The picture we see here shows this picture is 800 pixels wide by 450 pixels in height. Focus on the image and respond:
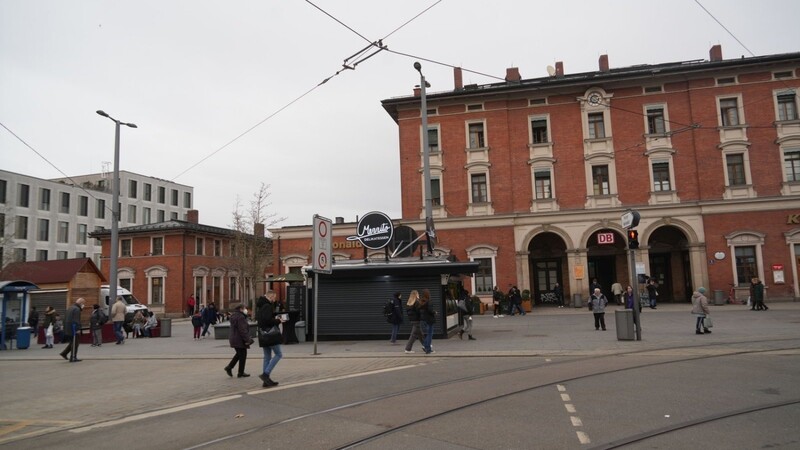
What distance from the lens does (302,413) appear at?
7.81m

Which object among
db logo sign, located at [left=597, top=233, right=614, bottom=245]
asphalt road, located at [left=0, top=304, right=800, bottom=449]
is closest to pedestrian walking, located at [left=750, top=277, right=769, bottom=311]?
db logo sign, located at [left=597, top=233, right=614, bottom=245]

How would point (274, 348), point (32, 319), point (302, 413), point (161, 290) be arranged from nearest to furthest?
point (302, 413)
point (274, 348)
point (32, 319)
point (161, 290)

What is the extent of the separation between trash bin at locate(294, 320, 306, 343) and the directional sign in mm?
4541

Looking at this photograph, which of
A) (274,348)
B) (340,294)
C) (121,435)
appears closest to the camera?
(121,435)

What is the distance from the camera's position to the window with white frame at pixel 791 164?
32250 mm

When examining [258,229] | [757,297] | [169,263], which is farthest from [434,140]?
[169,263]

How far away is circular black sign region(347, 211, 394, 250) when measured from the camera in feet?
65.7

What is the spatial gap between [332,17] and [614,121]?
25.1 m

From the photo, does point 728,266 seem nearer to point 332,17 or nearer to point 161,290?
point 332,17

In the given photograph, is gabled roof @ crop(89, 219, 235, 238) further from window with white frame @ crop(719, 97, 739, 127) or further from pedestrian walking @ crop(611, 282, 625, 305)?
window with white frame @ crop(719, 97, 739, 127)

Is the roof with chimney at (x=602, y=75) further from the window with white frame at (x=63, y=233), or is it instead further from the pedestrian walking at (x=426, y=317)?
the window with white frame at (x=63, y=233)

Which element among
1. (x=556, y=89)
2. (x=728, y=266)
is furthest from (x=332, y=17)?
(x=728, y=266)

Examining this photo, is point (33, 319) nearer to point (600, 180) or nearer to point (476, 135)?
point (476, 135)

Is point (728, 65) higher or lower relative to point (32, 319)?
higher
